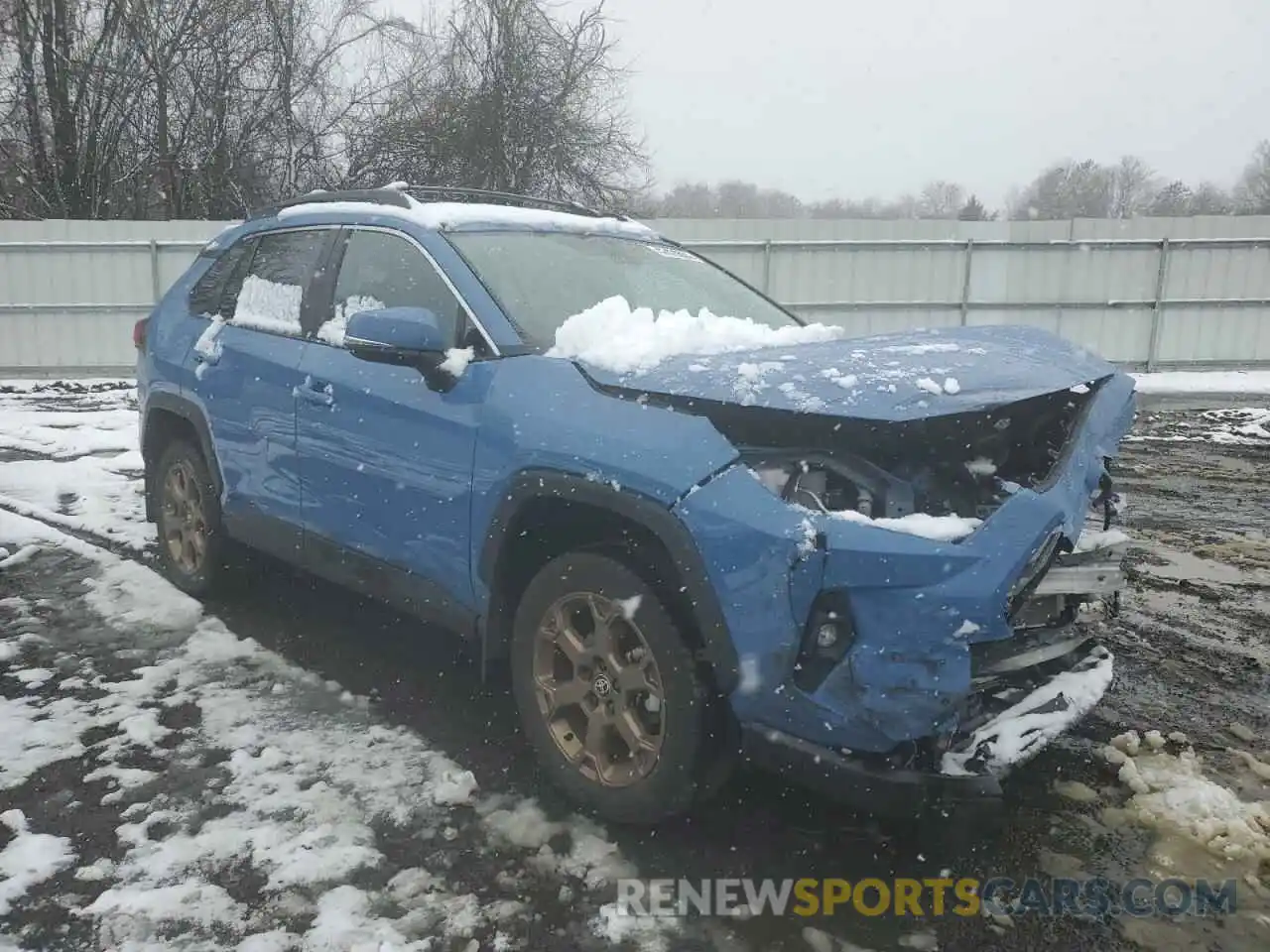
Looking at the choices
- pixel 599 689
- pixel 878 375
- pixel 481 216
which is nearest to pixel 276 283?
pixel 481 216

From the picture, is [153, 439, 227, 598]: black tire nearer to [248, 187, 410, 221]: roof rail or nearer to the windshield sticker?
[248, 187, 410, 221]: roof rail

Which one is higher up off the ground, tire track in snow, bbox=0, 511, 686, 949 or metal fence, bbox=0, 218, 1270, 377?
metal fence, bbox=0, 218, 1270, 377

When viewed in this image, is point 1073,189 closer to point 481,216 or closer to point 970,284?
point 970,284

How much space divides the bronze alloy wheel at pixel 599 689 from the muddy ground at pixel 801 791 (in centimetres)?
23

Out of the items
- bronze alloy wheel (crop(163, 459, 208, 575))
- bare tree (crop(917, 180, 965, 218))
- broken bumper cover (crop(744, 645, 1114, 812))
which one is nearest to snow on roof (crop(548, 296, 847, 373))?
broken bumper cover (crop(744, 645, 1114, 812))

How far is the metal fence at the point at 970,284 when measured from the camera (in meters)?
14.2

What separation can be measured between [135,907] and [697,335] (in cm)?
230

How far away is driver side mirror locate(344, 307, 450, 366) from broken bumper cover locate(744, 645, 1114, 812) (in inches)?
62.6

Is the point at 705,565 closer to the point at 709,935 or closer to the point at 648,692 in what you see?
the point at 648,692

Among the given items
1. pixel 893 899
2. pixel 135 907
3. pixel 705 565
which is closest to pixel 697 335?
pixel 705 565

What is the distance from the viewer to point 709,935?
2.41 metres

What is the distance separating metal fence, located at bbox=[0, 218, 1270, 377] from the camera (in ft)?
46.4

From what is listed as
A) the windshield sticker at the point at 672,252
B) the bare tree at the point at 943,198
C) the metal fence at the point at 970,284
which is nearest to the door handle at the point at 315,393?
the windshield sticker at the point at 672,252

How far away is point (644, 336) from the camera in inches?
121
